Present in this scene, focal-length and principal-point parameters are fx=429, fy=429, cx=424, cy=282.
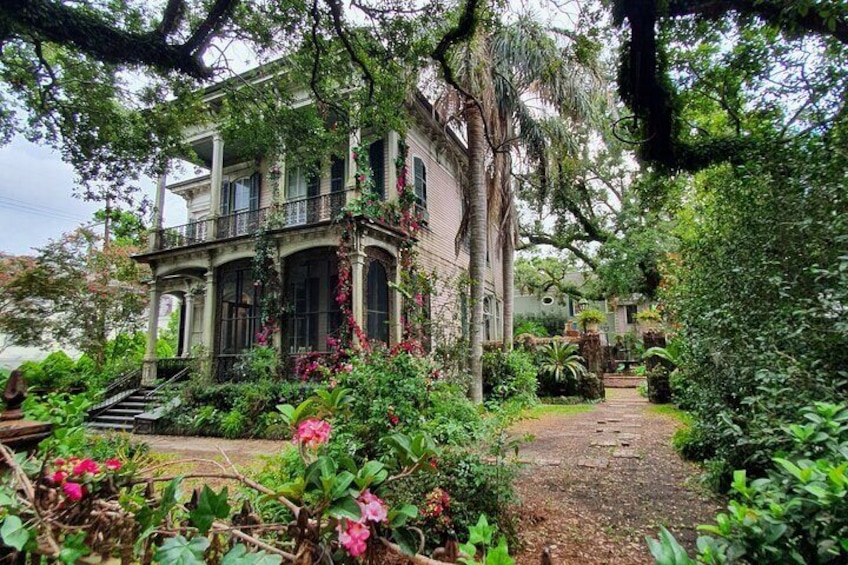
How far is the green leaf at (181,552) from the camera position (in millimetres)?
1092

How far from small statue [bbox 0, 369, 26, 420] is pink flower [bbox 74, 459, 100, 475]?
2.12ft

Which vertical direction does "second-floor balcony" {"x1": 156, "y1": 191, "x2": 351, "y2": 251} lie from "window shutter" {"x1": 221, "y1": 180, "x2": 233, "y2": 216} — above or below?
below

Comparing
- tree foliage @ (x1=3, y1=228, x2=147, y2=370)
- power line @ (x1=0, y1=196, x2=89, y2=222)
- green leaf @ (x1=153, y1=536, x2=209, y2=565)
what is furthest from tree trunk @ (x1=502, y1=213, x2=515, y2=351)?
power line @ (x1=0, y1=196, x2=89, y2=222)

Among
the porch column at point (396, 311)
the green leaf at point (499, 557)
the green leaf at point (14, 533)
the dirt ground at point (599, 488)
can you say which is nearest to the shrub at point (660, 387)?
the dirt ground at point (599, 488)

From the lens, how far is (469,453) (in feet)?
11.5

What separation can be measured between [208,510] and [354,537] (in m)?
0.44

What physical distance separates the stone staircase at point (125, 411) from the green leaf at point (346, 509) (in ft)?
36.9

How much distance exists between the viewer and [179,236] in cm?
1361

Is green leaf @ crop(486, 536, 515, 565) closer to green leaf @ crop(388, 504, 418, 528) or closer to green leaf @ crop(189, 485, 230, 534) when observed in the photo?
green leaf @ crop(388, 504, 418, 528)

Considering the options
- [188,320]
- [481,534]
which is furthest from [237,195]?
[481,534]

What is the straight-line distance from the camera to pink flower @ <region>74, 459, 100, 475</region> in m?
1.67

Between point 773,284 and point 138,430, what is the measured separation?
11881 mm

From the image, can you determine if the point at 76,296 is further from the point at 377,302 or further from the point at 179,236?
the point at 377,302

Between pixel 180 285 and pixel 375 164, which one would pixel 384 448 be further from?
pixel 180 285
